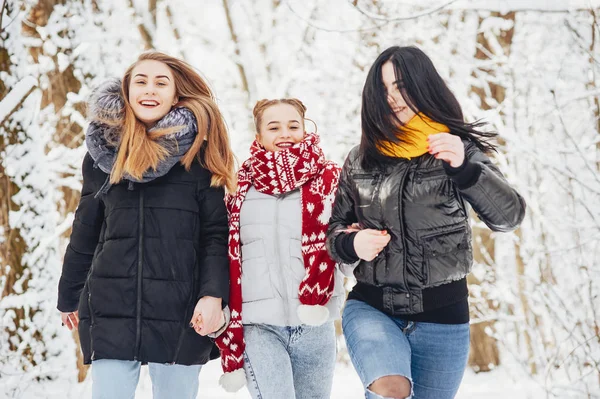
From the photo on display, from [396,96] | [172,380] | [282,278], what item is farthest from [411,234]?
[172,380]

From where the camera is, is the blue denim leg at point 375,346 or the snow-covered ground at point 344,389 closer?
the blue denim leg at point 375,346

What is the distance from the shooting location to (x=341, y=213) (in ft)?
9.31

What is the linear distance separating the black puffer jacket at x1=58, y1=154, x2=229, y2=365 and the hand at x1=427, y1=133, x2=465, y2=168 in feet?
3.66

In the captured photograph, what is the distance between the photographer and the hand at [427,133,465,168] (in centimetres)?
233

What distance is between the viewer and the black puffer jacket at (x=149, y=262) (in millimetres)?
2723

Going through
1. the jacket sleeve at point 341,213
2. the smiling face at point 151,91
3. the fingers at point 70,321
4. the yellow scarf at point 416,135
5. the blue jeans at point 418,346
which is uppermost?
the smiling face at point 151,91

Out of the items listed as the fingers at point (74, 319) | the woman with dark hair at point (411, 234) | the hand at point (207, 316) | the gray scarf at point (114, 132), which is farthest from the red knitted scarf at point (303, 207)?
the fingers at point (74, 319)

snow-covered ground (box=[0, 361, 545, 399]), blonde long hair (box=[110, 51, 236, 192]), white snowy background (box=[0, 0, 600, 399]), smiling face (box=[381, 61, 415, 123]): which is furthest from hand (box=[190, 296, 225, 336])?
snow-covered ground (box=[0, 361, 545, 399])

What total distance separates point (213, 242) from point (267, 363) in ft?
1.96

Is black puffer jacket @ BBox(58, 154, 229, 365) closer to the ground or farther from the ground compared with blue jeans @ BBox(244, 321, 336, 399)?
farther from the ground

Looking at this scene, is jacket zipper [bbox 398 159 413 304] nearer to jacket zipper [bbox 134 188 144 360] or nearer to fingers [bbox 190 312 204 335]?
fingers [bbox 190 312 204 335]

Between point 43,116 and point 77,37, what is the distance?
898 mm

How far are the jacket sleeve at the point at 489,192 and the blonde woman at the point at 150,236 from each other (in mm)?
1150

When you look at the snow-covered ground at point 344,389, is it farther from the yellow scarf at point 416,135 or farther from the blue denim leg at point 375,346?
the yellow scarf at point 416,135
